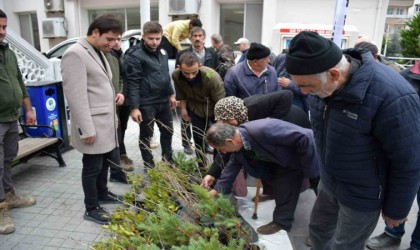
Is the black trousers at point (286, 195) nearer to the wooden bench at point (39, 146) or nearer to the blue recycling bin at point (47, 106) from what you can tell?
the wooden bench at point (39, 146)

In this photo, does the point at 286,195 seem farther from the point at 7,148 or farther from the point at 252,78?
the point at 7,148

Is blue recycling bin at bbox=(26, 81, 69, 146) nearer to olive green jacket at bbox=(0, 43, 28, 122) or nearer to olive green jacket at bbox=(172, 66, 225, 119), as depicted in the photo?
olive green jacket at bbox=(0, 43, 28, 122)

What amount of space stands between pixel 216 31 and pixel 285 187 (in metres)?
9.35

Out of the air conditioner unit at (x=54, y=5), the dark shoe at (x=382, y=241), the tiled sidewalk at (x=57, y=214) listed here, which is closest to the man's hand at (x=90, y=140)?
the tiled sidewalk at (x=57, y=214)

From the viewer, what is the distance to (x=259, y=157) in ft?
8.09

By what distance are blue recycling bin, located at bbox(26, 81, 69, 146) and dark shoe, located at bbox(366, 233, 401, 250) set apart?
411cm

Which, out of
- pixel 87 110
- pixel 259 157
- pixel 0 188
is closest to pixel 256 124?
pixel 259 157

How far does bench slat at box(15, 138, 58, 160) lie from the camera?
3665 mm

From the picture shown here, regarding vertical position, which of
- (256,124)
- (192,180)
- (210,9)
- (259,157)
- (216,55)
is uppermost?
(210,9)

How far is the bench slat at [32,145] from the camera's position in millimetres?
3665

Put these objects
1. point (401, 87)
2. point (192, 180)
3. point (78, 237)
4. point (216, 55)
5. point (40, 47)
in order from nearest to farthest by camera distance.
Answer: point (401, 87), point (78, 237), point (192, 180), point (216, 55), point (40, 47)

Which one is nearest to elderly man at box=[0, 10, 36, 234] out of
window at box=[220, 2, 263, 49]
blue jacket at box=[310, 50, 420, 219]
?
blue jacket at box=[310, 50, 420, 219]

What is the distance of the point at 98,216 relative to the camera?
297 cm

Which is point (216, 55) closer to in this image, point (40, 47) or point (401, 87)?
point (401, 87)
